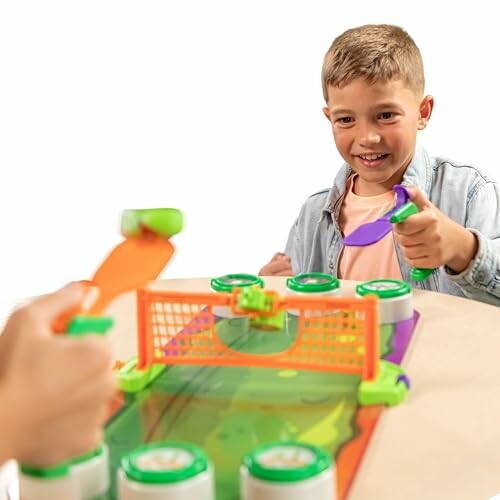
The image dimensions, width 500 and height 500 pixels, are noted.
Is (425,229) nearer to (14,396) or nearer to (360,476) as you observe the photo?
(360,476)

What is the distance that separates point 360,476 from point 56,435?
29 centimetres

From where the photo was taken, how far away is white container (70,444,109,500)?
71 cm

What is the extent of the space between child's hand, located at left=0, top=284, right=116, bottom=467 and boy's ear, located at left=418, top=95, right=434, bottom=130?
113cm

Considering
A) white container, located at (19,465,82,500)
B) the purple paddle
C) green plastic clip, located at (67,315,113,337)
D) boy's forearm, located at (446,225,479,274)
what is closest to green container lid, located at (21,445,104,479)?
white container, located at (19,465,82,500)

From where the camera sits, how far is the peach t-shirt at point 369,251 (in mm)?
1597

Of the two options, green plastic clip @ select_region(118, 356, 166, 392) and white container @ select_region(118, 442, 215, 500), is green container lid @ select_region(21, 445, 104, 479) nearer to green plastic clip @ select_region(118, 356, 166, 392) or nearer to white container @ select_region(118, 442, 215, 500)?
white container @ select_region(118, 442, 215, 500)

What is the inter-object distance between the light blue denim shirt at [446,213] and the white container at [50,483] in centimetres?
80

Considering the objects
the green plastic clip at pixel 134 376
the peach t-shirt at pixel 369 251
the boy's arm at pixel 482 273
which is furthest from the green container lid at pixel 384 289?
the peach t-shirt at pixel 369 251

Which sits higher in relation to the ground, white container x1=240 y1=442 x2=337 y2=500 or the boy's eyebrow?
the boy's eyebrow

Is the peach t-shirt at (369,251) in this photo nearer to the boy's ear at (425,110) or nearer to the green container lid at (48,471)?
the boy's ear at (425,110)

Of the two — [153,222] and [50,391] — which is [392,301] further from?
[50,391]

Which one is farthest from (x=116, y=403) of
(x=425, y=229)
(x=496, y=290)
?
(x=496, y=290)

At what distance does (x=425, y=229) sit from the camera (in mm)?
1217

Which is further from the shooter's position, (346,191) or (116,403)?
(346,191)
